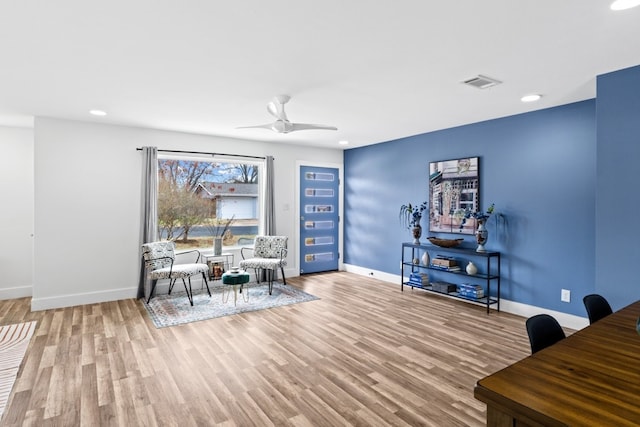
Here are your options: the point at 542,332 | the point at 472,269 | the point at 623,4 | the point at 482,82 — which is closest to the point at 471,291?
the point at 472,269

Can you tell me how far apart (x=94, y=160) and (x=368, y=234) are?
15.1 feet

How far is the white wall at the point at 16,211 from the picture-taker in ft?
16.7

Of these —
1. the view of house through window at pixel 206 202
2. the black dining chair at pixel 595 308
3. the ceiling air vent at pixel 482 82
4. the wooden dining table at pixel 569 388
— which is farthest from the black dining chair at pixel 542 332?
the view of house through window at pixel 206 202

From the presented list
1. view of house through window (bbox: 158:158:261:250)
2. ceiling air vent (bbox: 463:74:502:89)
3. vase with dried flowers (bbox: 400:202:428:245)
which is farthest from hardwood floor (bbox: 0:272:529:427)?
ceiling air vent (bbox: 463:74:502:89)

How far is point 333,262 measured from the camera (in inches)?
279

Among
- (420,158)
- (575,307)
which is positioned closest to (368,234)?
(420,158)

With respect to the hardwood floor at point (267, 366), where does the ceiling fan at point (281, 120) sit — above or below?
above

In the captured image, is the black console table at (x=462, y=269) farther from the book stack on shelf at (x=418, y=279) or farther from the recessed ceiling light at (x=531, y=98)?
the recessed ceiling light at (x=531, y=98)

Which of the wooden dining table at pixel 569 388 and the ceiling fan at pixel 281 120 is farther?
the ceiling fan at pixel 281 120

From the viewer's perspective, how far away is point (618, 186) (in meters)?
2.81

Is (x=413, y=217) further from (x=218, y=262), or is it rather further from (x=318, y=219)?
(x=218, y=262)

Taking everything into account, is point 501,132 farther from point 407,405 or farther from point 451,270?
point 407,405

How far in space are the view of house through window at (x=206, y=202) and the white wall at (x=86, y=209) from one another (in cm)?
44

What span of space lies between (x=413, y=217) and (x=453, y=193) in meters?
0.77
